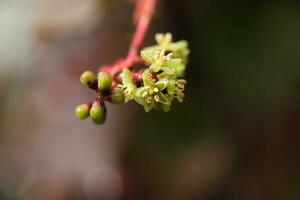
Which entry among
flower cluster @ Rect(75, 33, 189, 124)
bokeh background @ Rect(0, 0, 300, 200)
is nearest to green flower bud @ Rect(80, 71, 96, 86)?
flower cluster @ Rect(75, 33, 189, 124)

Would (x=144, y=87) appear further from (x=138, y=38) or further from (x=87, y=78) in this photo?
(x=138, y=38)

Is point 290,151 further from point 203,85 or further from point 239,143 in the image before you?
point 203,85

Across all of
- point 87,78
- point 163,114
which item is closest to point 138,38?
point 87,78

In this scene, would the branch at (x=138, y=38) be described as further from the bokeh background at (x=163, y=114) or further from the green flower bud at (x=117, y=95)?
the bokeh background at (x=163, y=114)

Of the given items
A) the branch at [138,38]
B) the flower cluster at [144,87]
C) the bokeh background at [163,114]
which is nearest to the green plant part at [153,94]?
the flower cluster at [144,87]

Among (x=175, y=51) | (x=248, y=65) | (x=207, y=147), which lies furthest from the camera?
(x=207, y=147)

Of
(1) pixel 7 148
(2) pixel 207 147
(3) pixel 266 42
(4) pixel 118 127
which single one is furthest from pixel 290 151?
(1) pixel 7 148
